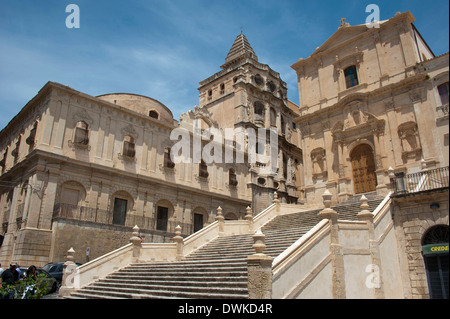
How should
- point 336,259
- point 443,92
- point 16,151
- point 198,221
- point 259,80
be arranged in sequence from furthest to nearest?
1. point 259,80
2. point 198,221
3. point 16,151
4. point 336,259
5. point 443,92

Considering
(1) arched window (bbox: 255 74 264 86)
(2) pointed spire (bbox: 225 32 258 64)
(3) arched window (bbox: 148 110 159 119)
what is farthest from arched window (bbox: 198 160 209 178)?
(2) pointed spire (bbox: 225 32 258 64)

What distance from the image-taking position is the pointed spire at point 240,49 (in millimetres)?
47997

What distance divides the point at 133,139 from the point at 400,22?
1980 centimetres

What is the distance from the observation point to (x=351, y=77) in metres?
23.7

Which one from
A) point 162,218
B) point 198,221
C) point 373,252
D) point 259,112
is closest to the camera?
point 373,252

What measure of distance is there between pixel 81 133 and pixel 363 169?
18.7 m

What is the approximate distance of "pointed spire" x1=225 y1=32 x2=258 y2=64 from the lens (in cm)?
4800

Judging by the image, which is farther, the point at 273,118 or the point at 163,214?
the point at 273,118

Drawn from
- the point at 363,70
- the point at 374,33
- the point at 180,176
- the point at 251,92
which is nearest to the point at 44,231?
the point at 180,176

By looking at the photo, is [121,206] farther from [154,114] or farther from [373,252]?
[373,252]

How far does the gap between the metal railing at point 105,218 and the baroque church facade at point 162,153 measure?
67mm

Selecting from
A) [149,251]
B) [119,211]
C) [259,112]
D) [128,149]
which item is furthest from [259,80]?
[149,251]

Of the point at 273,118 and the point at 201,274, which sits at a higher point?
the point at 273,118
